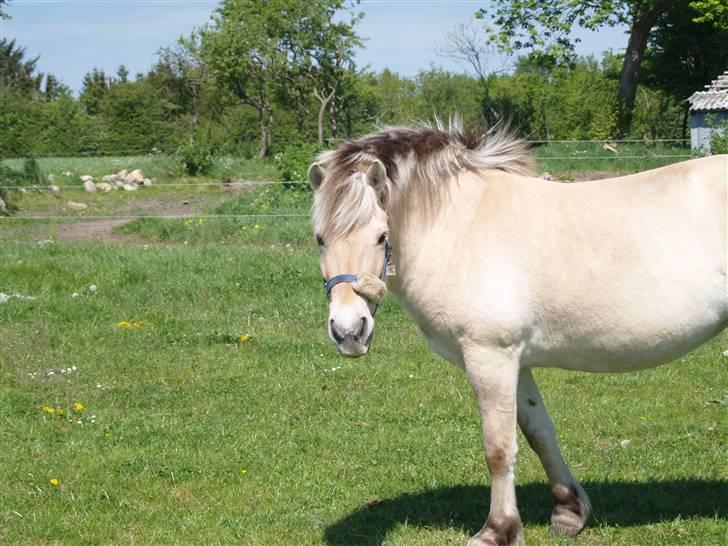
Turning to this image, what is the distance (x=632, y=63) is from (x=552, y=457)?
2580 cm

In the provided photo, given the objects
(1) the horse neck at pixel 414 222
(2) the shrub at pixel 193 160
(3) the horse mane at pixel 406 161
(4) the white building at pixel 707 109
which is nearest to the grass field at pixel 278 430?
(1) the horse neck at pixel 414 222

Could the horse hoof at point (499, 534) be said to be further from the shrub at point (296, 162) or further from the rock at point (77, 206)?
the rock at point (77, 206)

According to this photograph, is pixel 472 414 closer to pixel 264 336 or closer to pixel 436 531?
pixel 436 531

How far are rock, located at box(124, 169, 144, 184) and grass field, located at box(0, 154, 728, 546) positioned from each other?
513 inches

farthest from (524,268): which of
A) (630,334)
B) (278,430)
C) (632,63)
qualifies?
(632,63)

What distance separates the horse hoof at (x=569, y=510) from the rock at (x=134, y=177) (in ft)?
63.9

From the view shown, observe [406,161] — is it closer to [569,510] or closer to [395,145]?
[395,145]

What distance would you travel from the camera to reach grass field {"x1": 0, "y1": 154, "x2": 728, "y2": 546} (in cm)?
445

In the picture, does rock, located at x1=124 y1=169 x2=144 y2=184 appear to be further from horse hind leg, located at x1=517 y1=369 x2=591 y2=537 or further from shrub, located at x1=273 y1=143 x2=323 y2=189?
horse hind leg, located at x1=517 y1=369 x2=591 y2=537

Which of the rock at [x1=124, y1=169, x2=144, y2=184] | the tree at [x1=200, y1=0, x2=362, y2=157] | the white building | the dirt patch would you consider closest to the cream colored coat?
the dirt patch

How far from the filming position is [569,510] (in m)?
4.28

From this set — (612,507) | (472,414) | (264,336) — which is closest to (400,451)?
(472,414)

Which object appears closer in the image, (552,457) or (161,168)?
(552,457)

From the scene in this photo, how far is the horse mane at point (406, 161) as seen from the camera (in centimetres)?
371
